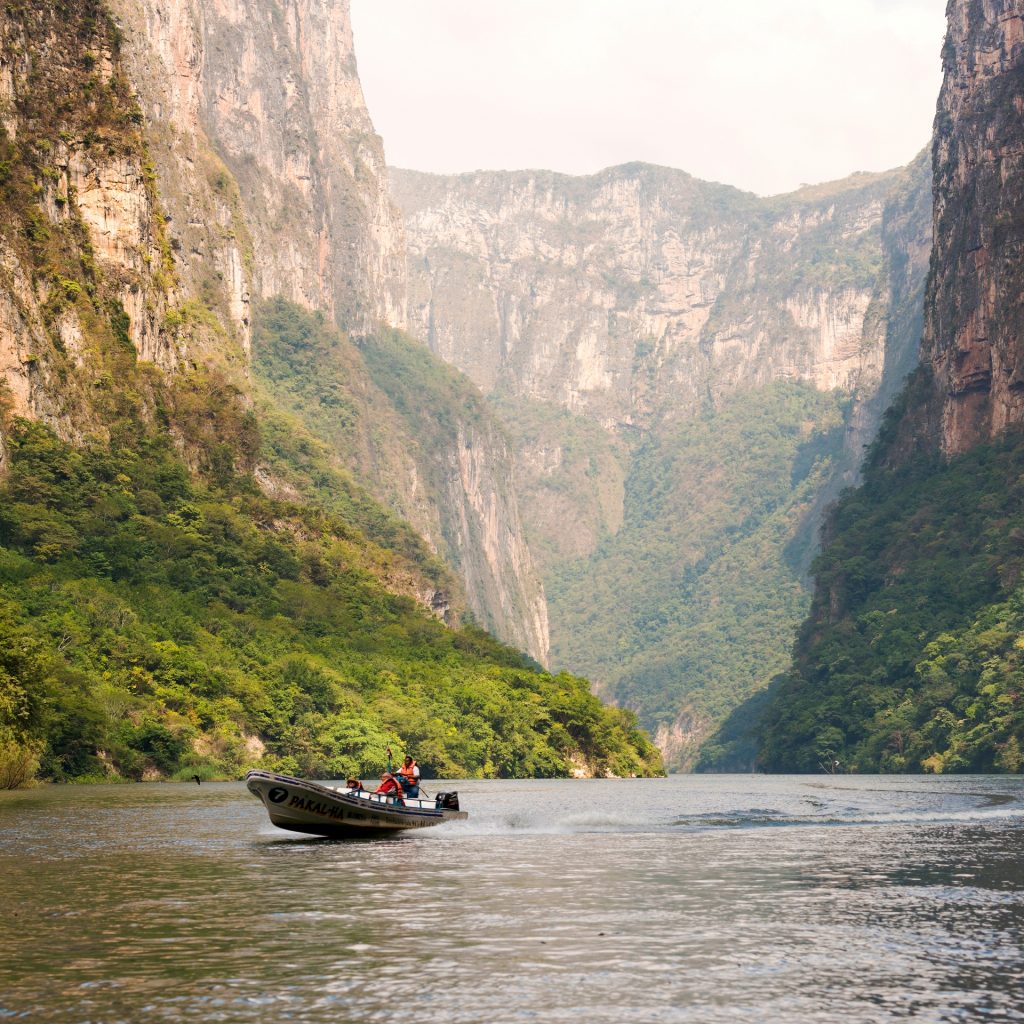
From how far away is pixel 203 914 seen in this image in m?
33.4

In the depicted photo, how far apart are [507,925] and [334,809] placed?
2269 cm

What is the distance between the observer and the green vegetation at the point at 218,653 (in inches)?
3863

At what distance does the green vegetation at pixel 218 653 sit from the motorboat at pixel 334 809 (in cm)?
2825

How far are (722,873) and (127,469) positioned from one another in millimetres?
102055

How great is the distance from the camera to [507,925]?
106 ft

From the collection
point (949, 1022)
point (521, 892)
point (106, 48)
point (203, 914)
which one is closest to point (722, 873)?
point (521, 892)

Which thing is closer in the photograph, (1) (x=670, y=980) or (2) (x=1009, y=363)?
(1) (x=670, y=980)

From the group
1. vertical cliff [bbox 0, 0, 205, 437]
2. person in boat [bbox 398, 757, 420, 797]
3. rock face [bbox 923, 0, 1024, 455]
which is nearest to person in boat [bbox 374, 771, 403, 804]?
→ person in boat [bbox 398, 757, 420, 797]

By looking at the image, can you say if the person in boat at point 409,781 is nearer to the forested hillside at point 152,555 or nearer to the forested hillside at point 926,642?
the forested hillside at point 152,555

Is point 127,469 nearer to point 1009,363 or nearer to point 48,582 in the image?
point 48,582

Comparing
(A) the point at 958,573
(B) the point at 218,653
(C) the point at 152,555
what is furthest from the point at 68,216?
(A) the point at 958,573

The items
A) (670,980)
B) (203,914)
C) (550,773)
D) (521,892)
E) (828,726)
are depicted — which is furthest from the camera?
(828,726)

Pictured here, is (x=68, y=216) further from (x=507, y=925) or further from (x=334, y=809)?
(x=507, y=925)

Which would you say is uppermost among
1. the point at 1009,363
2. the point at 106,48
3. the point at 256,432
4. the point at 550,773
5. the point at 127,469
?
the point at 106,48
